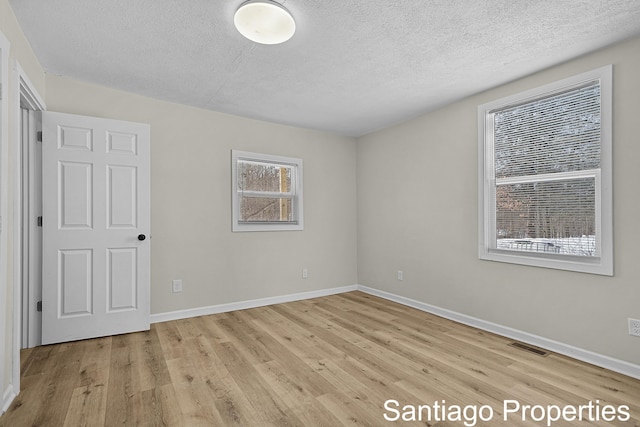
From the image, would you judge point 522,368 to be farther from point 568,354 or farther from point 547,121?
point 547,121

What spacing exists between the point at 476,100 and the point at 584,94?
0.93 metres

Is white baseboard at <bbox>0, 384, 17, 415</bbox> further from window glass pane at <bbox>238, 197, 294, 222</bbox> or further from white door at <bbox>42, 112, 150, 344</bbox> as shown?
window glass pane at <bbox>238, 197, 294, 222</bbox>

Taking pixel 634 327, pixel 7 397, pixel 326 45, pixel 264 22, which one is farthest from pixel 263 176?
pixel 634 327

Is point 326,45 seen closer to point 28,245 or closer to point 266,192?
point 266,192

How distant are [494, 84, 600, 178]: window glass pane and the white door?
11.7 feet

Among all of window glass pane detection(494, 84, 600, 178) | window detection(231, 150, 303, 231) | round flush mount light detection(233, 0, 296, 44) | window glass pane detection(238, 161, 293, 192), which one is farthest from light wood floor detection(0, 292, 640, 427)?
round flush mount light detection(233, 0, 296, 44)

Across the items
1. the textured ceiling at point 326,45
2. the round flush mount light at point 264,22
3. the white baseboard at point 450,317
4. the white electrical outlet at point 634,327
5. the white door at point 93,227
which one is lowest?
the white baseboard at point 450,317

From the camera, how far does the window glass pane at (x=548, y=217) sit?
255cm

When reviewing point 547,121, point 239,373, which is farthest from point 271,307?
point 547,121

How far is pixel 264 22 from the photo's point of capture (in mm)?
2035

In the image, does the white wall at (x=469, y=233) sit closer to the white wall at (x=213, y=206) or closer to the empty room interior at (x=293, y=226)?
the empty room interior at (x=293, y=226)

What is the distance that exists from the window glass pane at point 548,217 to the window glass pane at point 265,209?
2.61m

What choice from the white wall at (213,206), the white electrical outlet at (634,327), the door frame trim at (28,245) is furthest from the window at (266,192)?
the white electrical outlet at (634,327)

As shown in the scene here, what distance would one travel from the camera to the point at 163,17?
2.07 meters
